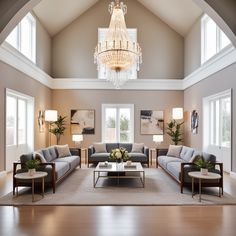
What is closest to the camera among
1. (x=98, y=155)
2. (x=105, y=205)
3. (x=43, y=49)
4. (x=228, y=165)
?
(x=105, y=205)

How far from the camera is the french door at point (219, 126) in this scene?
7.00 metres

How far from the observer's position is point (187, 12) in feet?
28.9

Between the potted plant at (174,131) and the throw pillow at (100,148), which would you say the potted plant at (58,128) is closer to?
the throw pillow at (100,148)

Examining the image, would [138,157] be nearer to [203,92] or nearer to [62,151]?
[62,151]

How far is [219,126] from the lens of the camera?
767 cm

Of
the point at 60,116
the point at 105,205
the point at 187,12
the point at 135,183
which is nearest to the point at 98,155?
the point at 135,183

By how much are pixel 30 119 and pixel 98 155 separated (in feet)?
8.85

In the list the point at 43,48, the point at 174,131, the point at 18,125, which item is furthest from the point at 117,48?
the point at 174,131

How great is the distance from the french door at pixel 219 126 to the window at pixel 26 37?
20.8ft

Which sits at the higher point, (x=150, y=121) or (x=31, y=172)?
(x=150, y=121)

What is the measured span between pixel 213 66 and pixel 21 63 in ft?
19.5

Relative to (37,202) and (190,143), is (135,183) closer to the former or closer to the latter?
(37,202)

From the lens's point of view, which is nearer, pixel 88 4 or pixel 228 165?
pixel 228 165

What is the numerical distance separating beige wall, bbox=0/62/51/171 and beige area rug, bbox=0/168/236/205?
2.22 m
